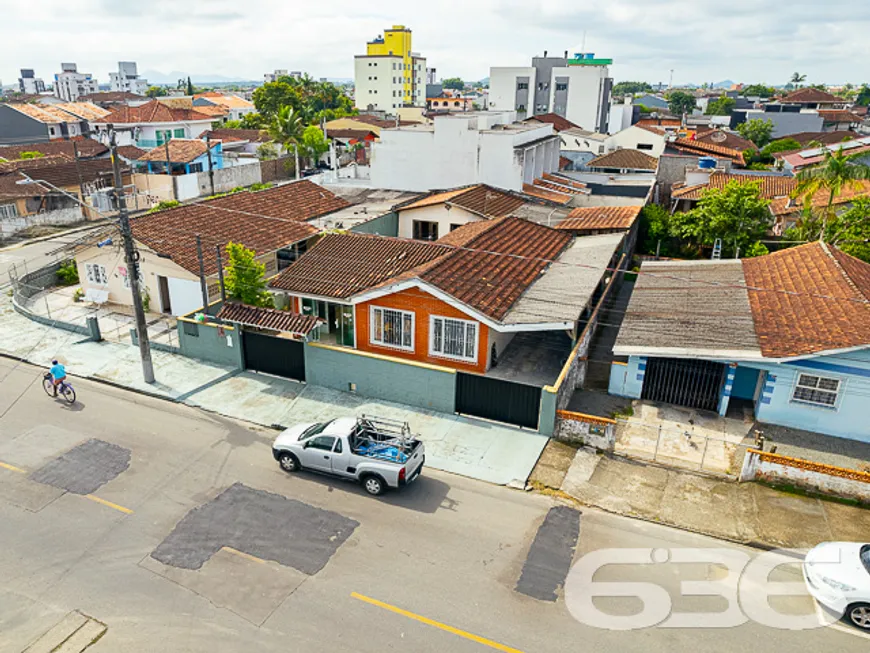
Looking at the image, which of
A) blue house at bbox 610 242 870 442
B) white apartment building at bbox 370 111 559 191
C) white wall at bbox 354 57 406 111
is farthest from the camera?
white wall at bbox 354 57 406 111

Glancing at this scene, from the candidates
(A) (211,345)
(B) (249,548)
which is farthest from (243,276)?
(B) (249,548)

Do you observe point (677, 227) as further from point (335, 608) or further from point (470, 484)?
point (335, 608)

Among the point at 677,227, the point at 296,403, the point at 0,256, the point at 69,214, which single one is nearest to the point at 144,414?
the point at 296,403

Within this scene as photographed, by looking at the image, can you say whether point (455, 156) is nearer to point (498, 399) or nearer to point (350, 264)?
point (350, 264)

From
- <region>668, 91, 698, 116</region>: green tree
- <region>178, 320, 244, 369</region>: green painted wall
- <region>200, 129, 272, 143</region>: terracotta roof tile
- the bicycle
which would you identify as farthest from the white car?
<region>668, 91, 698, 116</region>: green tree

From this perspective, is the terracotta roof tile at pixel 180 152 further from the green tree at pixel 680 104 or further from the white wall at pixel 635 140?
the green tree at pixel 680 104

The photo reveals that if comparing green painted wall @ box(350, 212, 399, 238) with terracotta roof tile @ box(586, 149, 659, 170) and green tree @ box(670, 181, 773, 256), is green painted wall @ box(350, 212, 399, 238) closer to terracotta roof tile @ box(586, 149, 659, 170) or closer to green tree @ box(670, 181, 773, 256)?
green tree @ box(670, 181, 773, 256)

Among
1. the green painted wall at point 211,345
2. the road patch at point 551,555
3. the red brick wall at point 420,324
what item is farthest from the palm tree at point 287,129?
the road patch at point 551,555
